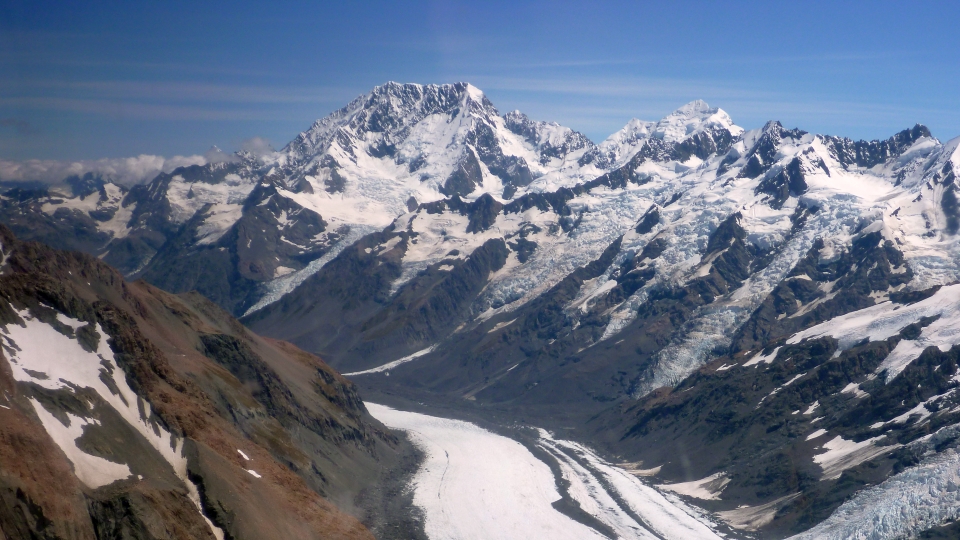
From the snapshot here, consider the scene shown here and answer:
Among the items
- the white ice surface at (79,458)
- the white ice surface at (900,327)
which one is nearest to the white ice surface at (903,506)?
the white ice surface at (900,327)

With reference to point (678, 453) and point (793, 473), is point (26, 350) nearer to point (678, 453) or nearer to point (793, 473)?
point (793, 473)

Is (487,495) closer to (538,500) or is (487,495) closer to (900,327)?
(538,500)

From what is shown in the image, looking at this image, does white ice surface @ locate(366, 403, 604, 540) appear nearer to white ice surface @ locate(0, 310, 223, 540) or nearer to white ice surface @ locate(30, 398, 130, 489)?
white ice surface @ locate(0, 310, 223, 540)

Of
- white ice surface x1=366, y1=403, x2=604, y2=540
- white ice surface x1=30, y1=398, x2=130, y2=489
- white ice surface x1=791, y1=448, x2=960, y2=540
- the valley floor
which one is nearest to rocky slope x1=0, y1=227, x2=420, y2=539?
white ice surface x1=30, y1=398, x2=130, y2=489

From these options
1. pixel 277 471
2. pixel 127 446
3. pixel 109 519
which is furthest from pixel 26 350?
pixel 277 471

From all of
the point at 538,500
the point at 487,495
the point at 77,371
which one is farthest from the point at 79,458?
the point at 538,500

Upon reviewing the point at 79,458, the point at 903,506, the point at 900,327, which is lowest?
the point at 903,506

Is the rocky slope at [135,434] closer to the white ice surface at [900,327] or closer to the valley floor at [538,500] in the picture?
the valley floor at [538,500]
